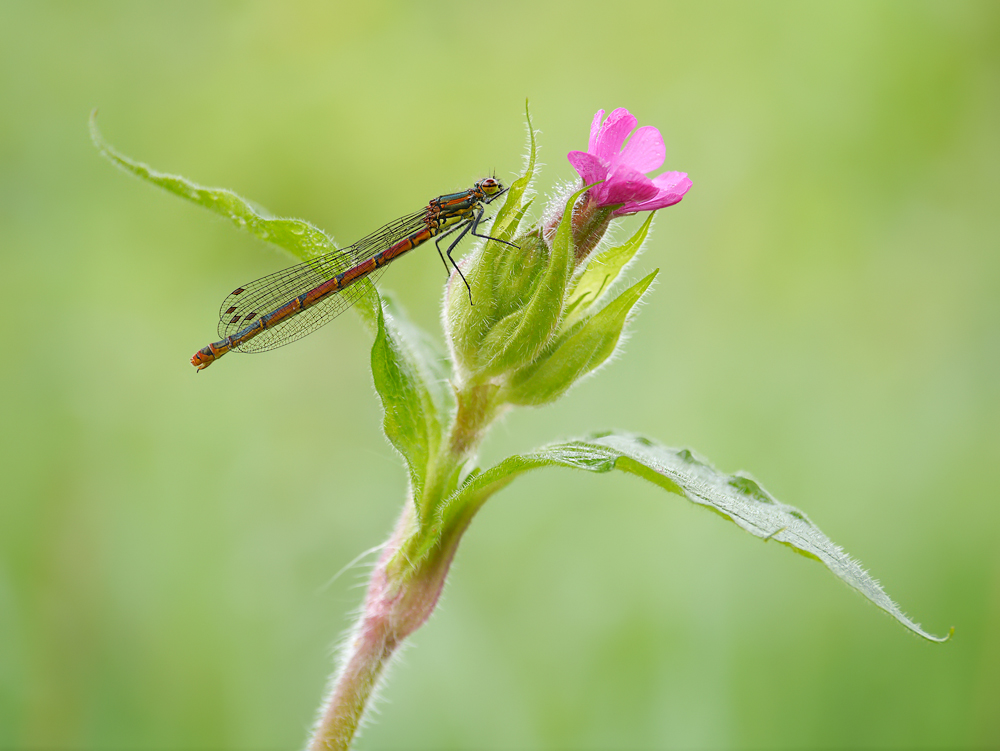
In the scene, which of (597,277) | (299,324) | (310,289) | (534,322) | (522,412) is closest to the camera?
(534,322)

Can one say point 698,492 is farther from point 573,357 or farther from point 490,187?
point 490,187

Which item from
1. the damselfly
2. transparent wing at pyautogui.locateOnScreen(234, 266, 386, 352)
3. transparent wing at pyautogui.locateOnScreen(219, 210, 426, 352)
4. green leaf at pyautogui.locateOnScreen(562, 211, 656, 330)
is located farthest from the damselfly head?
green leaf at pyautogui.locateOnScreen(562, 211, 656, 330)

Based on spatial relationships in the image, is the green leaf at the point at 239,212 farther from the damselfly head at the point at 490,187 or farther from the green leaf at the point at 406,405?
the damselfly head at the point at 490,187

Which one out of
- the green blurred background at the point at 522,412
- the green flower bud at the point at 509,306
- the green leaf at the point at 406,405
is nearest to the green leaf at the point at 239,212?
the green leaf at the point at 406,405

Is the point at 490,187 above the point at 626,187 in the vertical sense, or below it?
above

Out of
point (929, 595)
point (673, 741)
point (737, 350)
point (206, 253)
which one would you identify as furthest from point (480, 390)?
point (206, 253)

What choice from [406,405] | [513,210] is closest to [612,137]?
[513,210]

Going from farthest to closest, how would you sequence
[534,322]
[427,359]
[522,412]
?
[522,412], [427,359], [534,322]
